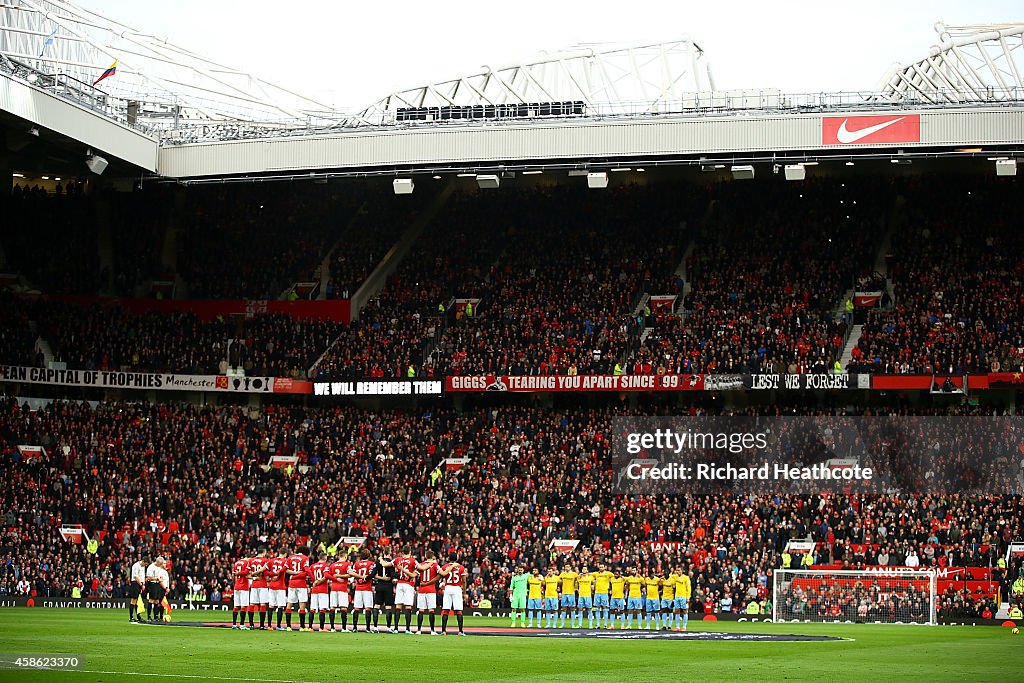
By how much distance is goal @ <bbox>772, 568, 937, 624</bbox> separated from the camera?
34.3 metres

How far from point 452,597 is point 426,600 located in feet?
2.08

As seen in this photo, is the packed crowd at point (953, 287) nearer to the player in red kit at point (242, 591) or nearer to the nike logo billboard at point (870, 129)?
the nike logo billboard at point (870, 129)

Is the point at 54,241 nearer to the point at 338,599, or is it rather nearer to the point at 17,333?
the point at 17,333

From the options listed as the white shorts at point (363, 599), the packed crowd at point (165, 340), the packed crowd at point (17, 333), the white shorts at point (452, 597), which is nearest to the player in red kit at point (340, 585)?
the white shorts at point (363, 599)

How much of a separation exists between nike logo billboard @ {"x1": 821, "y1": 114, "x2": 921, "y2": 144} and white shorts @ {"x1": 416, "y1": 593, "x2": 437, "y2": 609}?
20542 mm

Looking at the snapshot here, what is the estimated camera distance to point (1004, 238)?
151ft

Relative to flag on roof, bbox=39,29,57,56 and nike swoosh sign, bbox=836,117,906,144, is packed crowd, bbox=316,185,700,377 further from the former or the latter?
flag on roof, bbox=39,29,57,56

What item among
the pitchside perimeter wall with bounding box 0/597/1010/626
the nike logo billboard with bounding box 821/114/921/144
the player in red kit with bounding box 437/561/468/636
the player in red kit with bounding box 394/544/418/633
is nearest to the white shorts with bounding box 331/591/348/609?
the player in red kit with bounding box 394/544/418/633

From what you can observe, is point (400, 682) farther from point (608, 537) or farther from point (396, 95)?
point (396, 95)

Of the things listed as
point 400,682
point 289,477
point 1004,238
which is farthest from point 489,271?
point 400,682

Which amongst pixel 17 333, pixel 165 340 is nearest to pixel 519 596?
pixel 165 340

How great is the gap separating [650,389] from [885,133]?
10830mm

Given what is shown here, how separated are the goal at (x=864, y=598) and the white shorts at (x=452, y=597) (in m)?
10.8

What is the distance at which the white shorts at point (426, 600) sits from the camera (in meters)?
27.5
